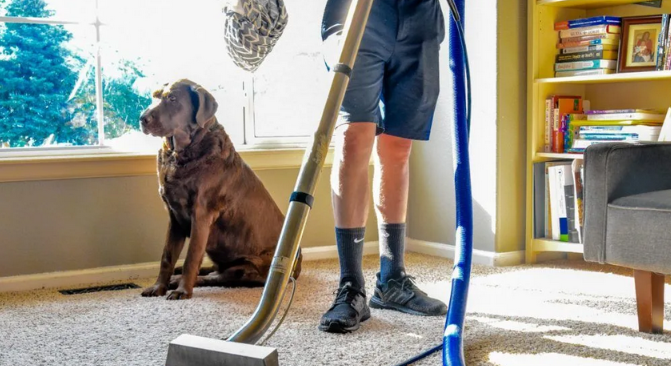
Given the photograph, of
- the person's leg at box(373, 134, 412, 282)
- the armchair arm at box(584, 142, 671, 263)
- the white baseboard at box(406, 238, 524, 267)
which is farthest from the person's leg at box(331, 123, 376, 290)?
the white baseboard at box(406, 238, 524, 267)

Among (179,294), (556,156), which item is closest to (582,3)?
(556,156)

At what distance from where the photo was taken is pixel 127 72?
303cm

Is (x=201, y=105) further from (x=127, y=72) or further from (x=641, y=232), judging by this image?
Answer: (x=641, y=232)

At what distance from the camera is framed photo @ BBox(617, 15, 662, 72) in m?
3.04

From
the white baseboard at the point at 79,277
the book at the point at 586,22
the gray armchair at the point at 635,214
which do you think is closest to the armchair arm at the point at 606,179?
the gray armchair at the point at 635,214

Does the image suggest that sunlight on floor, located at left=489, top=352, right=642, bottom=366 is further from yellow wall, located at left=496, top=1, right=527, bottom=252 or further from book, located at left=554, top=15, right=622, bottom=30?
book, located at left=554, top=15, right=622, bottom=30

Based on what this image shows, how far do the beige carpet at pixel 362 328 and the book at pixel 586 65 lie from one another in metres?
0.82

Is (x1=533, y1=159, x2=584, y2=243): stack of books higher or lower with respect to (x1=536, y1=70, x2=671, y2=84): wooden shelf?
lower

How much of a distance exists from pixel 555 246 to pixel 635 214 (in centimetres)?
123

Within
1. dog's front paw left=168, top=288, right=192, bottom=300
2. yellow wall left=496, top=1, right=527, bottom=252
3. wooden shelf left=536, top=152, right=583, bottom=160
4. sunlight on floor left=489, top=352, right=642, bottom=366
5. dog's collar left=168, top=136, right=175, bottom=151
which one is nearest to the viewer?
sunlight on floor left=489, top=352, right=642, bottom=366

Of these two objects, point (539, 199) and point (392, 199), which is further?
point (539, 199)

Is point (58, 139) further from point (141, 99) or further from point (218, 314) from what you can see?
point (218, 314)

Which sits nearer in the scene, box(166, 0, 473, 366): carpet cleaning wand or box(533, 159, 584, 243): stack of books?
box(166, 0, 473, 366): carpet cleaning wand

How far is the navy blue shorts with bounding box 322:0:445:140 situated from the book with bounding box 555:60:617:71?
1.04 m
